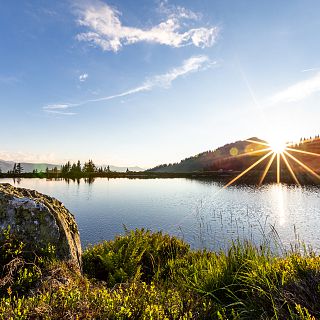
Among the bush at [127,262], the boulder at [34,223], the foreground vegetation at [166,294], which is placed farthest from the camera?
the bush at [127,262]

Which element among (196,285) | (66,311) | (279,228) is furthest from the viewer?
(279,228)

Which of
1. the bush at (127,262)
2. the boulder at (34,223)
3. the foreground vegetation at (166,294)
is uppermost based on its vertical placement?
the boulder at (34,223)

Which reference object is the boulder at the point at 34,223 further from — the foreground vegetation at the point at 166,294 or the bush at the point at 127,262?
the bush at the point at 127,262

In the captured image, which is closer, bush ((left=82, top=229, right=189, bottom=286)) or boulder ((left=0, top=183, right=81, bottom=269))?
boulder ((left=0, top=183, right=81, bottom=269))

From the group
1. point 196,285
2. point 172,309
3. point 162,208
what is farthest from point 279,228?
point 172,309

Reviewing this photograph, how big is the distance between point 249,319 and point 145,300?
1.72m

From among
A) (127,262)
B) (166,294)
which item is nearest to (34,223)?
(127,262)

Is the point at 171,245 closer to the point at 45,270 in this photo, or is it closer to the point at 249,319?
the point at 45,270

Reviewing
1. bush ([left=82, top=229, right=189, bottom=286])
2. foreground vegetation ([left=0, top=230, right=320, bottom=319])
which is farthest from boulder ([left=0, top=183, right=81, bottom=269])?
bush ([left=82, top=229, right=189, bottom=286])

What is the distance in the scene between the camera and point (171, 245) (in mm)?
13602

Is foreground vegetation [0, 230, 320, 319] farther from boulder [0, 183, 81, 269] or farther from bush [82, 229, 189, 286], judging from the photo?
bush [82, 229, 189, 286]

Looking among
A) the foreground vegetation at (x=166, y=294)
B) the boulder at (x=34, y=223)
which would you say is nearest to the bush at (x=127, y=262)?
the boulder at (x=34, y=223)

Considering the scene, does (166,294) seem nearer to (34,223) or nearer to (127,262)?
(34,223)

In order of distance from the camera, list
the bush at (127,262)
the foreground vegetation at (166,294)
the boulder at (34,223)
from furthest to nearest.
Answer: the bush at (127,262) → the boulder at (34,223) → the foreground vegetation at (166,294)
